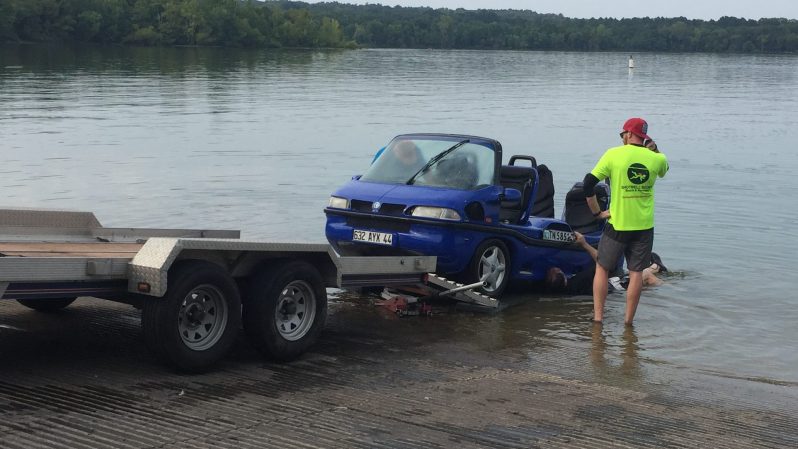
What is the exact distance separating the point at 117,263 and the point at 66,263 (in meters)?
0.37

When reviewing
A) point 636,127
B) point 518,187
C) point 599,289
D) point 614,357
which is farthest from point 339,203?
point 614,357

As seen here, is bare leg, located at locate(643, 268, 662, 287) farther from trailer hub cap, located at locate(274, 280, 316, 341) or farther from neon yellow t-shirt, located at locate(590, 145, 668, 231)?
trailer hub cap, located at locate(274, 280, 316, 341)

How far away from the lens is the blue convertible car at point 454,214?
11.1 metres

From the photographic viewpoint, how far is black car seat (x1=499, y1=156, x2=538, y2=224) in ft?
40.3

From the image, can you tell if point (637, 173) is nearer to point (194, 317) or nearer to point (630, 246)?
point (630, 246)

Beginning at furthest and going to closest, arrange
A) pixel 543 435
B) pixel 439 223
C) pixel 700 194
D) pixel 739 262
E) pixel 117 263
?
pixel 700 194 → pixel 739 262 → pixel 439 223 → pixel 117 263 → pixel 543 435

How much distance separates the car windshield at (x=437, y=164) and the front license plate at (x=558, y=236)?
3.37ft

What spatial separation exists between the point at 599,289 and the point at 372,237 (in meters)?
2.25

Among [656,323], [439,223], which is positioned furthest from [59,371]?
[656,323]

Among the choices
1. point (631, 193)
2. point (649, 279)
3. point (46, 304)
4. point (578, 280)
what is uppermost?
point (631, 193)

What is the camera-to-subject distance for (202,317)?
7.75 metres

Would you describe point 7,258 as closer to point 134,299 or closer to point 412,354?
point 134,299

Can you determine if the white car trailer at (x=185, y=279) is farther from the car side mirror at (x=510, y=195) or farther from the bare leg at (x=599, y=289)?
the car side mirror at (x=510, y=195)

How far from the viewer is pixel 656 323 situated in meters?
11.4
